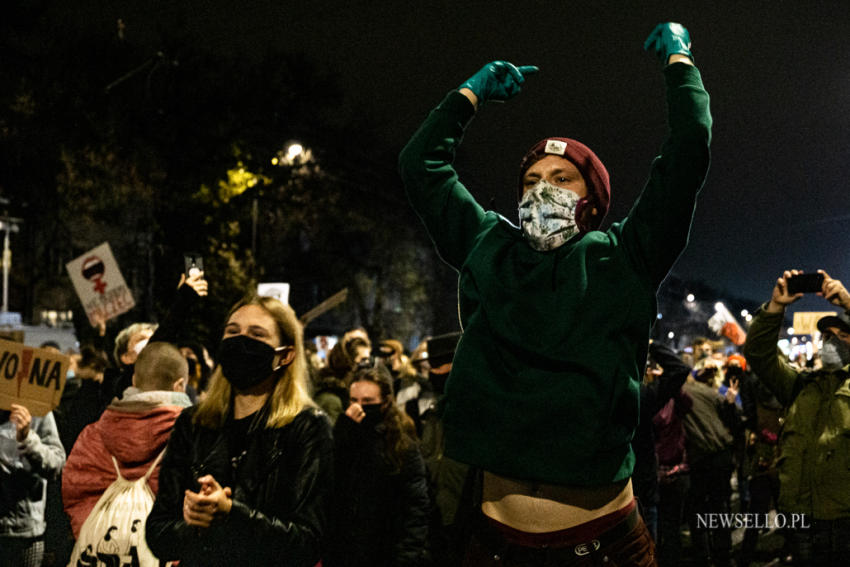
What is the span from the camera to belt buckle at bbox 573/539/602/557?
2370mm

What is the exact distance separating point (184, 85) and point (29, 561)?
66.6 feet

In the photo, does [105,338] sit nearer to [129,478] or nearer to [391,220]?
[129,478]

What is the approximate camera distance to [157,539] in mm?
3303

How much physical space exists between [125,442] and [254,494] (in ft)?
4.41

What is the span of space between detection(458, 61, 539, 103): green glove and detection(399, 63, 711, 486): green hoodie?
57 cm

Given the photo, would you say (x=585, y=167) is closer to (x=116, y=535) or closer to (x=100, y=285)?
(x=116, y=535)

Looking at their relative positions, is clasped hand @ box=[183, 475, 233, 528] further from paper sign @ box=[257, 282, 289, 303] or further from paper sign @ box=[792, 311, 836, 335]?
paper sign @ box=[792, 311, 836, 335]

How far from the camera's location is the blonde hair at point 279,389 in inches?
140

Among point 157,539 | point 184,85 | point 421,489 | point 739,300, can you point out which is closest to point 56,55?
point 184,85

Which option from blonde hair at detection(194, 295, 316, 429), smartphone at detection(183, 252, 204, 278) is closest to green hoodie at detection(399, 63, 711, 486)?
blonde hair at detection(194, 295, 316, 429)

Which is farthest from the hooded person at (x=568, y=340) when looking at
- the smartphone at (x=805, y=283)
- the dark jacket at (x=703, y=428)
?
the dark jacket at (x=703, y=428)

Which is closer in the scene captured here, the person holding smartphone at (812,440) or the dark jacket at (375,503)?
the dark jacket at (375,503)

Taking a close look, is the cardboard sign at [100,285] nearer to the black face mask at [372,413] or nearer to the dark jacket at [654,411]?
the black face mask at [372,413]

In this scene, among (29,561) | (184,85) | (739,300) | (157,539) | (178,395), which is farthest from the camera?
(739,300)
